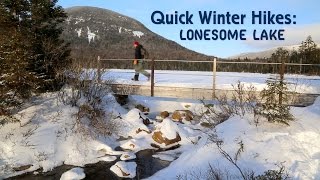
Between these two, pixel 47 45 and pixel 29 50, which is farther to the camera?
pixel 47 45

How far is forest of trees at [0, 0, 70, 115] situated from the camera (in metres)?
13.1

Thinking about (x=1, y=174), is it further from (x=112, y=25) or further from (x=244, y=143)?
(x=112, y=25)

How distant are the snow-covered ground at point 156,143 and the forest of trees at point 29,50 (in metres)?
0.66

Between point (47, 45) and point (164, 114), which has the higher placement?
point (47, 45)

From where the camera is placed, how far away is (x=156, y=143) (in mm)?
13852

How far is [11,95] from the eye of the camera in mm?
13477

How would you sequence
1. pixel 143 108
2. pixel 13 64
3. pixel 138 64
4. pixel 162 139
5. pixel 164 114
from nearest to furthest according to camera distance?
1. pixel 13 64
2. pixel 162 139
3. pixel 164 114
4. pixel 143 108
5. pixel 138 64

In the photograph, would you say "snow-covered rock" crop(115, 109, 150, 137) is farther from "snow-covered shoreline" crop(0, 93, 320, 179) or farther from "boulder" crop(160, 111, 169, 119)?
"boulder" crop(160, 111, 169, 119)

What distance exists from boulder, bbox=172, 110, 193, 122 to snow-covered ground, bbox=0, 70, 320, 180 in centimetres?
36

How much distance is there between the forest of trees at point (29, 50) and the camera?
13109mm

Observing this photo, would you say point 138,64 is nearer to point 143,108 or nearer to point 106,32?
point 143,108

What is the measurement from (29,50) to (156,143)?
5.13m

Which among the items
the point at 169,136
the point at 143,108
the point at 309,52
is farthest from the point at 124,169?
the point at 309,52

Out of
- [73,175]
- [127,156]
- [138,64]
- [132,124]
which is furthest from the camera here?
[138,64]
